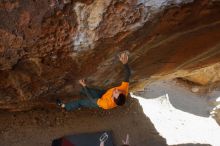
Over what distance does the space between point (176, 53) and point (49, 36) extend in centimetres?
175

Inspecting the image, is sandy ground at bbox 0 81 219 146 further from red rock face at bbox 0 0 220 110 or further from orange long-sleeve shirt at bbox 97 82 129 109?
orange long-sleeve shirt at bbox 97 82 129 109

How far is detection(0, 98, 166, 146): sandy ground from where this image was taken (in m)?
5.41

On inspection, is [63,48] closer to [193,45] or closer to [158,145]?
[193,45]

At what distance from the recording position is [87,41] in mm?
4453

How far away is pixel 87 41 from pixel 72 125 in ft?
5.83

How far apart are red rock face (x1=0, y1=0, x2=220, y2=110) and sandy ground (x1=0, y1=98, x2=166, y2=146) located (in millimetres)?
337

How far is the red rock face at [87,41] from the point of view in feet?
13.8

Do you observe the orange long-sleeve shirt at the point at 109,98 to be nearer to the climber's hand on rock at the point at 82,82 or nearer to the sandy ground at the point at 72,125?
the climber's hand on rock at the point at 82,82

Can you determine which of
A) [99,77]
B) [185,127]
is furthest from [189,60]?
[185,127]

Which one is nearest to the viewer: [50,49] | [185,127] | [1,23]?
[1,23]

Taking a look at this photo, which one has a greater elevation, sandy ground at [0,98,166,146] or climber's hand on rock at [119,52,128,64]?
climber's hand on rock at [119,52,128,64]

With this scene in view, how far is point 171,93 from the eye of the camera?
9133mm

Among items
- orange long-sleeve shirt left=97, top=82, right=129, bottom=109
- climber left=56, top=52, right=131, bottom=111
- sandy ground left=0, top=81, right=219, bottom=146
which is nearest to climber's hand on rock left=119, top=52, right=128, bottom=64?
climber left=56, top=52, right=131, bottom=111

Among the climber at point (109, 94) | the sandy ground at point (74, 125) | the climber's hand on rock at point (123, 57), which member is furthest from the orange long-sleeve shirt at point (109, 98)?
the sandy ground at point (74, 125)
